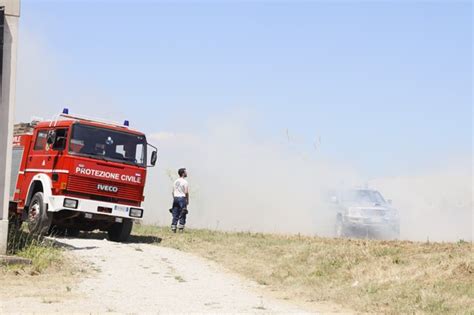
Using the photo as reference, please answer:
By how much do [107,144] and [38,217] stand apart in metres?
2.44

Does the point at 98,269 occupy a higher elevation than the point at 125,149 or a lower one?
lower

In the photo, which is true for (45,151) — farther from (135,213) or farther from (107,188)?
(135,213)

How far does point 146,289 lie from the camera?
40.4ft

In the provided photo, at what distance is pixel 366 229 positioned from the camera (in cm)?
2541

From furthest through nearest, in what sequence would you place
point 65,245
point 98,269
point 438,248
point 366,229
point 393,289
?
point 366,229
point 65,245
point 438,248
point 98,269
point 393,289

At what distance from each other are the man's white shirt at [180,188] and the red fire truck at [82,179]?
6.99ft

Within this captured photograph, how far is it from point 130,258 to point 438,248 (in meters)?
6.54

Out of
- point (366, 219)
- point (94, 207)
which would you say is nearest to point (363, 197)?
point (366, 219)

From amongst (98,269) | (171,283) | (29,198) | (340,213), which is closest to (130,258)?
(98,269)

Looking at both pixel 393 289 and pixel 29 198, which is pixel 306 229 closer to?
pixel 29 198

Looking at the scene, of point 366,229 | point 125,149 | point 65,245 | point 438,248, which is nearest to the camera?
point 438,248

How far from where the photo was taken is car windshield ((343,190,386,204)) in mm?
26094

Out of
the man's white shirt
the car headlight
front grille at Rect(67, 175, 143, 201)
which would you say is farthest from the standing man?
the car headlight

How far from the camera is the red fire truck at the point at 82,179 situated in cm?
1789
